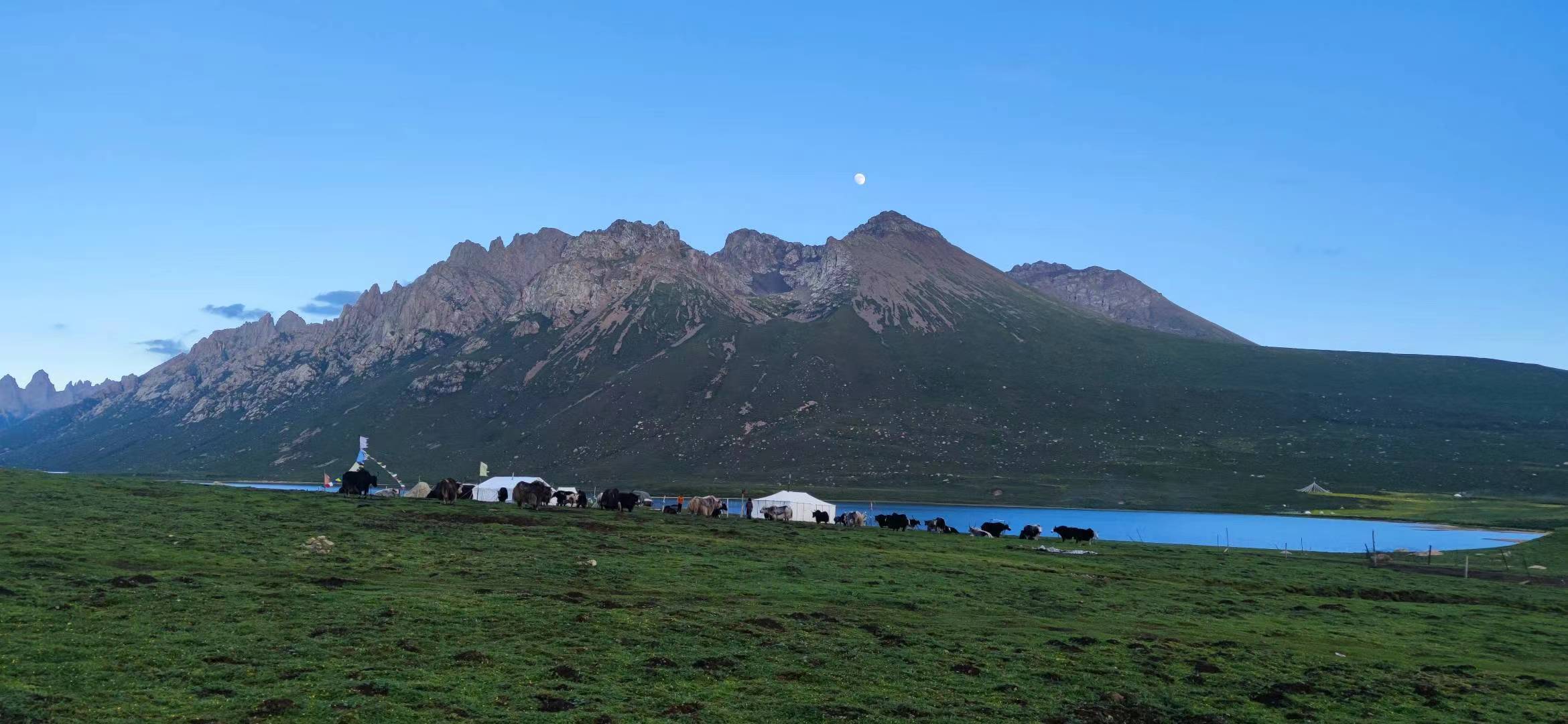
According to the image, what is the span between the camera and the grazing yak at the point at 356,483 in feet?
282

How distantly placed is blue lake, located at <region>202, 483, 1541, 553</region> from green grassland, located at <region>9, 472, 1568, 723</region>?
153ft

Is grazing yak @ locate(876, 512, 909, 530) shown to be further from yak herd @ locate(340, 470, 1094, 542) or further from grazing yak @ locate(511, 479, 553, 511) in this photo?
grazing yak @ locate(511, 479, 553, 511)

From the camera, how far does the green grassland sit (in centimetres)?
2500

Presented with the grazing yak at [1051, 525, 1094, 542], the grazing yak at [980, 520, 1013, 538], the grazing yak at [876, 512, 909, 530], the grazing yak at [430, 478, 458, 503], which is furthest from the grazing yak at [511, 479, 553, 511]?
the grazing yak at [1051, 525, 1094, 542]

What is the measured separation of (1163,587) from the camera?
58.0 meters

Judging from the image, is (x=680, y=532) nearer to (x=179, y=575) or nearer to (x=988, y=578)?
(x=988, y=578)

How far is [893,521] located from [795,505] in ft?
38.5

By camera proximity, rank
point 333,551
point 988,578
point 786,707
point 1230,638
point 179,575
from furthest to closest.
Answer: point 988,578 < point 333,551 < point 1230,638 < point 179,575 < point 786,707

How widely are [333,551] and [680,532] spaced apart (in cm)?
2563

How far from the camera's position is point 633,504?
9319cm

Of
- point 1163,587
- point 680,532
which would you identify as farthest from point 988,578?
point 680,532

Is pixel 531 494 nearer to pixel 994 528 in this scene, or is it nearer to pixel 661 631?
pixel 994 528

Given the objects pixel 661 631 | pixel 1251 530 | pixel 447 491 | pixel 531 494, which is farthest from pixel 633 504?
pixel 1251 530

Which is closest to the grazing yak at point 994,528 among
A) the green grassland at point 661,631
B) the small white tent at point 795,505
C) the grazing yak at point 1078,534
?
the grazing yak at point 1078,534
